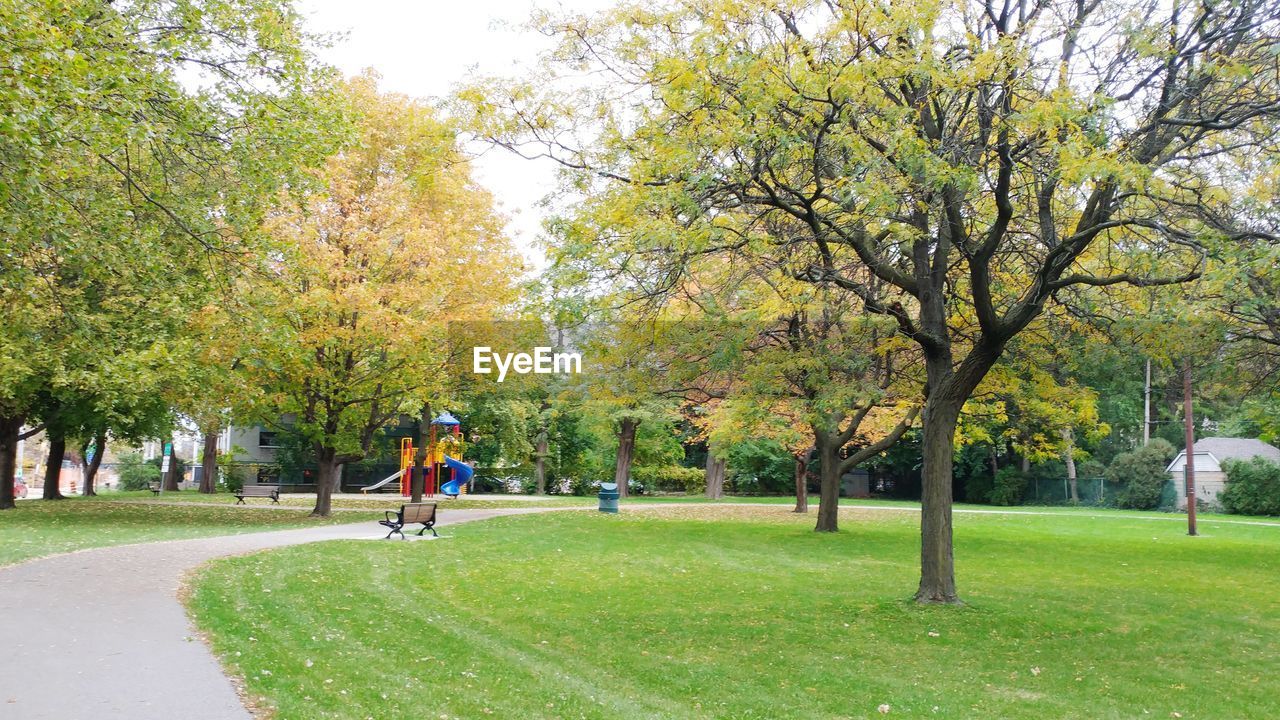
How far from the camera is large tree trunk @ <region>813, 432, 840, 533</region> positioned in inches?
904

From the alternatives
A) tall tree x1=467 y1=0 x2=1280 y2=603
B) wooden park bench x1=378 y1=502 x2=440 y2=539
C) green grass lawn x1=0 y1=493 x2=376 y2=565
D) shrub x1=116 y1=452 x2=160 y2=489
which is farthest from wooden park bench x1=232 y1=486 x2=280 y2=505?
tall tree x1=467 y1=0 x2=1280 y2=603

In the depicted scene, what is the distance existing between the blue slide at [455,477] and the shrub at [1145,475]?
1230 inches

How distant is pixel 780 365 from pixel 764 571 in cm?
422

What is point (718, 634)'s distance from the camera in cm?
1001

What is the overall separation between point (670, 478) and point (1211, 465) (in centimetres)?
2622

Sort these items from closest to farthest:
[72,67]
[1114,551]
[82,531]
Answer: [72,67], [82,531], [1114,551]

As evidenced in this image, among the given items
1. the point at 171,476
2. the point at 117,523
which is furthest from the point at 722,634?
the point at 171,476

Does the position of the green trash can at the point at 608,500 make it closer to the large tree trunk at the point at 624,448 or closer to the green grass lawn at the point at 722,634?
the large tree trunk at the point at 624,448

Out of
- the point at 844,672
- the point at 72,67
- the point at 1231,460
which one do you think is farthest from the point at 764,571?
the point at 1231,460

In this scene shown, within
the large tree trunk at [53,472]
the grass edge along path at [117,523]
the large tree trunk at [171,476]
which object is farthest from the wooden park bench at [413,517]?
the large tree trunk at [171,476]

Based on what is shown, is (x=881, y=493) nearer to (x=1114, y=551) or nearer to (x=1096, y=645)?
(x=1114, y=551)

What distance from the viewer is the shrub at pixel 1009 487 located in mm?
49625

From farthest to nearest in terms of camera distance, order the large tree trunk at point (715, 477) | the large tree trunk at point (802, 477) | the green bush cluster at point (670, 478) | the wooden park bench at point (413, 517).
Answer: the green bush cluster at point (670, 478), the large tree trunk at point (715, 477), the large tree trunk at point (802, 477), the wooden park bench at point (413, 517)

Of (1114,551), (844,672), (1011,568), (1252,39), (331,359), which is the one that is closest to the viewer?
(844,672)
